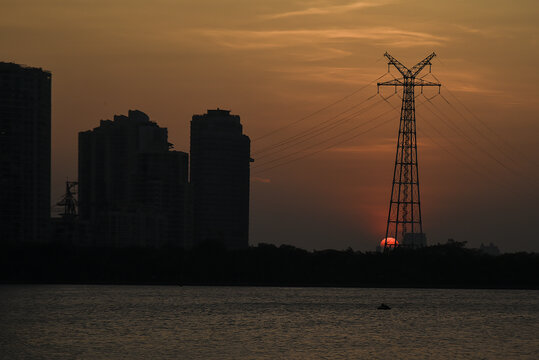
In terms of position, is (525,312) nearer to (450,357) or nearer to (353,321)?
(353,321)

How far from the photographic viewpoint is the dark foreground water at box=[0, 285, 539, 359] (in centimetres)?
9450

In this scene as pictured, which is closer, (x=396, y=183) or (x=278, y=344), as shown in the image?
(x=278, y=344)

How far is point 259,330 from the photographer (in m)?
120

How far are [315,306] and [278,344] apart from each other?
76.6 meters

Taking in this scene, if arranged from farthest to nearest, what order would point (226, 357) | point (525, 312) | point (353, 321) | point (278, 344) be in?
point (525, 312) → point (353, 321) → point (278, 344) → point (226, 357)

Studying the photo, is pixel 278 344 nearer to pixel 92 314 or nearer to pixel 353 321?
pixel 353 321

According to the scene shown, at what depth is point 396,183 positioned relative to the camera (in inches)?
5576

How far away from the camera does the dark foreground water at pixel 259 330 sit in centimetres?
9450

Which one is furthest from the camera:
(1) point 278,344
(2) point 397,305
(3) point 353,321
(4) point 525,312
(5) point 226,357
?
(2) point 397,305

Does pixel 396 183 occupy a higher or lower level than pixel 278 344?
higher

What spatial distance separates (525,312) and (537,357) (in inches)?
3165

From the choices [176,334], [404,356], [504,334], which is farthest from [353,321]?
[404,356]

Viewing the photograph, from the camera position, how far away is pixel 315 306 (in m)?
178

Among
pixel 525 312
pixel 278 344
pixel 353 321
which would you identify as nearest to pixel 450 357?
pixel 278 344
